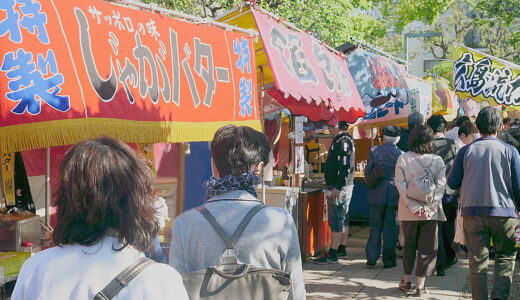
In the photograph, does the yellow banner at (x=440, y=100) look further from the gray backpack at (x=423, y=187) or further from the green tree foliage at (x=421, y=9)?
the gray backpack at (x=423, y=187)

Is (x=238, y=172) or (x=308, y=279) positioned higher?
(x=238, y=172)

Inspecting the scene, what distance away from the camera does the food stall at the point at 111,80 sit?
12.3 feet

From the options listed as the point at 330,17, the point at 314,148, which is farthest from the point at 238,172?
the point at 330,17

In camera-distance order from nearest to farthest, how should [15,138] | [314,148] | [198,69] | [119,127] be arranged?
[15,138], [119,127], [198,69], [314,148]

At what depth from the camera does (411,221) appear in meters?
7.59

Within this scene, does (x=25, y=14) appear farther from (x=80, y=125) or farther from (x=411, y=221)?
(x=411, y=221)

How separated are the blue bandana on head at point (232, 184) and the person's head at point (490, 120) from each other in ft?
12.9

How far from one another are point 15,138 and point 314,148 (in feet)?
37.6

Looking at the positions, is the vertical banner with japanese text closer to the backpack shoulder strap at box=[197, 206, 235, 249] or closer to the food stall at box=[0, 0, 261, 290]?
the food stall at box=[0, 0, 261, 290]

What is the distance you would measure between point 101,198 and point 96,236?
115 millimetres

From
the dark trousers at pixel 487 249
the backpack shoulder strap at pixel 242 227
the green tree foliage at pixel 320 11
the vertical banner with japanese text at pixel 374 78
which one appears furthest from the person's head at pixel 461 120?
the green tree foliage at pixel 320 11

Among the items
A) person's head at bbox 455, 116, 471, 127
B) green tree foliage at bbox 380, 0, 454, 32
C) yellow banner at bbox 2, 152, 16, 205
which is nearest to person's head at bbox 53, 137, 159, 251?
yellow banner at bbox 2, 152, 16, 205

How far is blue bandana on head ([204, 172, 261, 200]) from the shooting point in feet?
9.98

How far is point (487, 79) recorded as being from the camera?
14.4 metres
